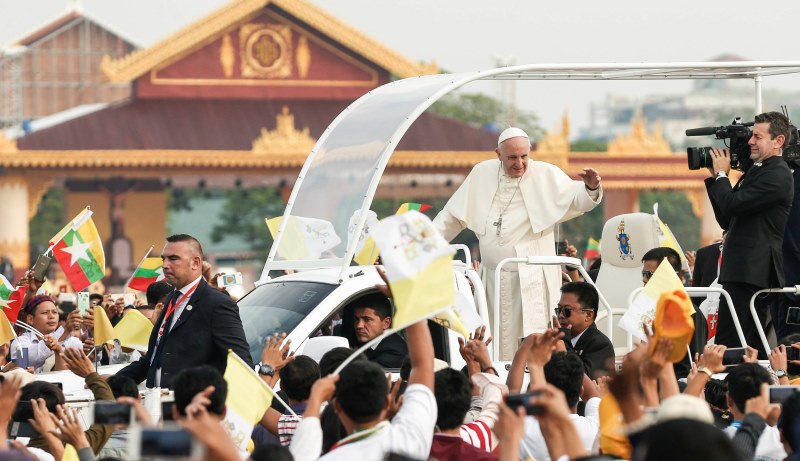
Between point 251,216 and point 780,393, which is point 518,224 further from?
point 251,216

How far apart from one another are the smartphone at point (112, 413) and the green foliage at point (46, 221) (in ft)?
145

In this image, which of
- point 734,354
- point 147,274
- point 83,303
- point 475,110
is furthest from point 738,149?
point 475,110

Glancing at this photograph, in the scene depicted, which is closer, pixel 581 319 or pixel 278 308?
pixel 581 319

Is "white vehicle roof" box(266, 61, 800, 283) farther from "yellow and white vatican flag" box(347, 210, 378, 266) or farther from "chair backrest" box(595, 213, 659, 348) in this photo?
"chair backrest" box(595, 213, 659, 348)

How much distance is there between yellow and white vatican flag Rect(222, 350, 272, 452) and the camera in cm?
595

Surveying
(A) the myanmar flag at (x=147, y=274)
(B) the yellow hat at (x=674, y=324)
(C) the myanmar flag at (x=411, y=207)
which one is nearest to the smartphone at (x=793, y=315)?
(C) the myanmar flag at (x=411, y=207)

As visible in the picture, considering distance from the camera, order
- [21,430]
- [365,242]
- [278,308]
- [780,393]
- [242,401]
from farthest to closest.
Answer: [365,242] → [278,308] → [21,430] → [242,401] → [780,393]

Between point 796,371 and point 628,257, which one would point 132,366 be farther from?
point 628,257

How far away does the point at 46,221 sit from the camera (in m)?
51.1

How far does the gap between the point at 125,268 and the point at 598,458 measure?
33479 millimetres

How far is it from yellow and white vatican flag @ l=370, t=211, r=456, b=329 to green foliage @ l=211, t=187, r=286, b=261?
152ft

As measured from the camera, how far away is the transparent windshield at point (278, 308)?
341 inches

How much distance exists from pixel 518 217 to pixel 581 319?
1.64m

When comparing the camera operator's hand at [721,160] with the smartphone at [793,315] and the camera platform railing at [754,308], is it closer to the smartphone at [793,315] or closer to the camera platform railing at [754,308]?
the camera platform railing at [754,308]
